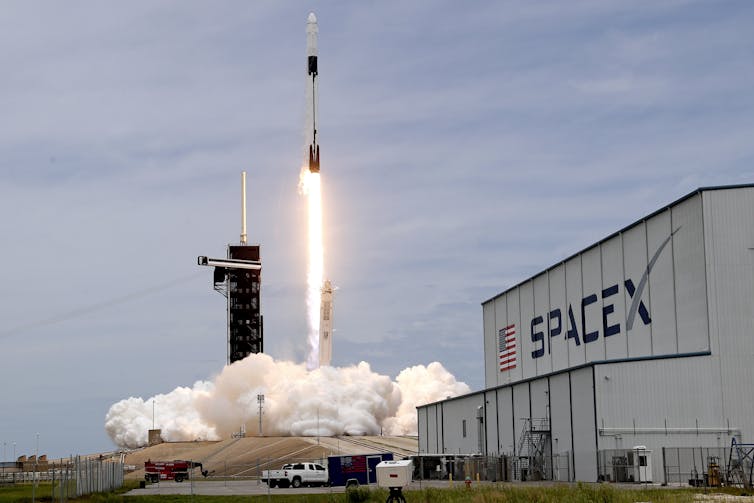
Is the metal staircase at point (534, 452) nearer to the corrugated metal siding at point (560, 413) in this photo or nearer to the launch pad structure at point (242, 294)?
the corrugated metal siding at point (560, 413)

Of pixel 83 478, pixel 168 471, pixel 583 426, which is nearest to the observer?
pixel 83 478

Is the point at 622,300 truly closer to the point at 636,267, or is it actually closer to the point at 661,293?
the point at 636,267

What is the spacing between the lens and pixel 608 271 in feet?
247

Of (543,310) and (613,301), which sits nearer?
(613,301)

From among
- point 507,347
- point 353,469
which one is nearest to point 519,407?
point 353,469

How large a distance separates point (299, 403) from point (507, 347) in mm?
43058

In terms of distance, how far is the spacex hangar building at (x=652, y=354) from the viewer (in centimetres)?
6022

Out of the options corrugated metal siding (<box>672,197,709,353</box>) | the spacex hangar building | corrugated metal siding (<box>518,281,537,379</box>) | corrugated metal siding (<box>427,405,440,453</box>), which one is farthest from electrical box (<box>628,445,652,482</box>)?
corrugated metal siding (<box>427,405,440,453</box>)

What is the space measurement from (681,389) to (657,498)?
803 inches

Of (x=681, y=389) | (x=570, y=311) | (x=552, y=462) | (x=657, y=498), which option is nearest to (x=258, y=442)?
(x=570, y=311)

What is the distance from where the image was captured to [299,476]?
71.9m

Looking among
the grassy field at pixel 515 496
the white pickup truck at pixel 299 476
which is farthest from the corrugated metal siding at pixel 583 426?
the white pickup truck at pixel 299 476

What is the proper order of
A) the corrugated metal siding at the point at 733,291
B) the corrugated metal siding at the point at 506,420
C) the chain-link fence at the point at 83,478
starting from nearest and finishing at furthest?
the chain-link fence at the point at 83,478 < the corrugated metal siding at the point at 733,291 < the corrugated metal siding at the point at 506,420

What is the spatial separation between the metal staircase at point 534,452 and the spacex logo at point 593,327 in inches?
312
